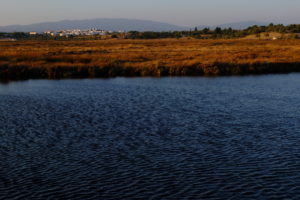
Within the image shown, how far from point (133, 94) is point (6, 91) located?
1255cm

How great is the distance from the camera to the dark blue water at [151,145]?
1587 cm

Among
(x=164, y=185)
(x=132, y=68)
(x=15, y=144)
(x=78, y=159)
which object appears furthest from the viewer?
(x=132, y=68)

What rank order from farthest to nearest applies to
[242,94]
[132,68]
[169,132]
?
[132,68] < [242,94] < [169,132]

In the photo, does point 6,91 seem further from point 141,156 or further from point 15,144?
point 141,156

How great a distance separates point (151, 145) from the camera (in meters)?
21.5

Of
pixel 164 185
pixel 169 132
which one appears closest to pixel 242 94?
pixel 169 132

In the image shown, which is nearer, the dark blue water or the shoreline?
the dark blue water

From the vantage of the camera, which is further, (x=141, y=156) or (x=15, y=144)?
(x=15, y=144)

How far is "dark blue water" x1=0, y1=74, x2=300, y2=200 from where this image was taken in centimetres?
1587

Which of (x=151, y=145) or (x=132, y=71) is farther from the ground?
(x=132, y=71)

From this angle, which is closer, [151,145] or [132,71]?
[151,145]

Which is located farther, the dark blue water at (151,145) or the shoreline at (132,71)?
the shoreline at (132,71)

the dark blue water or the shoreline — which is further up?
the shoreline

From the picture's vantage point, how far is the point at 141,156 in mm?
19719
